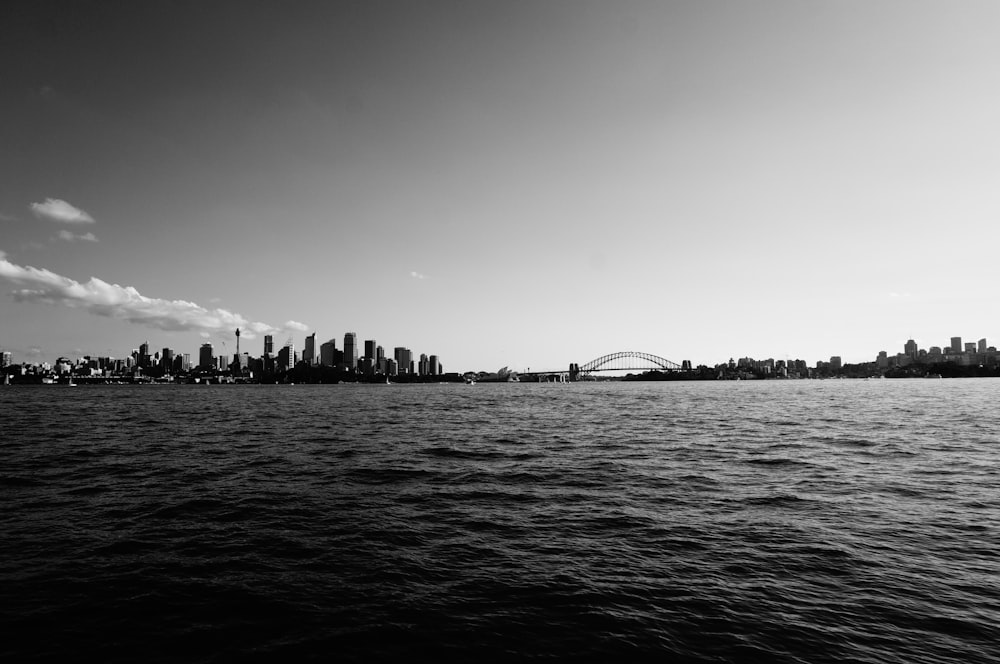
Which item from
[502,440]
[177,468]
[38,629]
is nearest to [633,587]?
[38,629]

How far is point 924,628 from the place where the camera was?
10906mm

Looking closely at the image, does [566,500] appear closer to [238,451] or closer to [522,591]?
[522,591]

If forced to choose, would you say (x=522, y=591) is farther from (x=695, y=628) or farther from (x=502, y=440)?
(x=502, y=440)

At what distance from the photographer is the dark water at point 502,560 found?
10.4m

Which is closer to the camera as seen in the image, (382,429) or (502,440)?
(502,440)

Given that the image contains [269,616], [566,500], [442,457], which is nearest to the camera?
[269,616]

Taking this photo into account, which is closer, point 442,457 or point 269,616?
point 269,616

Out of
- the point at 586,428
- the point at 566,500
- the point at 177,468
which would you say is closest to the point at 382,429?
the point at 586,428

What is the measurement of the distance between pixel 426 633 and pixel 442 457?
23.2 m

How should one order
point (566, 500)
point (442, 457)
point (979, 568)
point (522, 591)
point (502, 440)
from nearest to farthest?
1. point (522, 591)
2. point (979, 568)
3. point (566, 500)
4. point (442, 457)
5. point (502, 440)

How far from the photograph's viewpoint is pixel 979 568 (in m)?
14.1

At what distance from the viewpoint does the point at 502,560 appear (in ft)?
47.6

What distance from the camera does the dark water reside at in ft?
34.1

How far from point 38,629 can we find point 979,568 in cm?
2171
